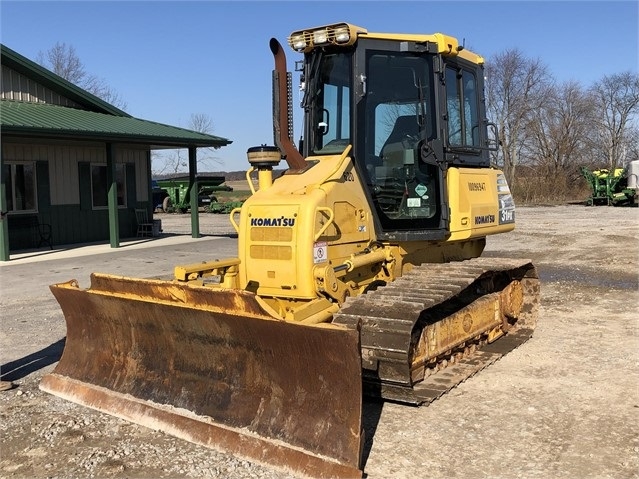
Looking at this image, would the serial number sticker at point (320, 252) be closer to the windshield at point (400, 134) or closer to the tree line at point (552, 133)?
the windshield at point (400, 134)

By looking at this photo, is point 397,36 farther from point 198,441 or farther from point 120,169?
point 120,169

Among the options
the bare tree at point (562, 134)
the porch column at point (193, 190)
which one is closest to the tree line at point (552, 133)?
the bare tree at point (562, 134)

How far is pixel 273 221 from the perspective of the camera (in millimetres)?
5383

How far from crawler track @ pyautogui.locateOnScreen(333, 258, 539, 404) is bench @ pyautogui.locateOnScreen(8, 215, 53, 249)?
13.4m

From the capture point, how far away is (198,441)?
448cm

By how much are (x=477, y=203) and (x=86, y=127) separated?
11.8 meters

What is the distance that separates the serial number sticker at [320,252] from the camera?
5.23m

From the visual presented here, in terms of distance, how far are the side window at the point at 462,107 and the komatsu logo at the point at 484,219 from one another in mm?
735

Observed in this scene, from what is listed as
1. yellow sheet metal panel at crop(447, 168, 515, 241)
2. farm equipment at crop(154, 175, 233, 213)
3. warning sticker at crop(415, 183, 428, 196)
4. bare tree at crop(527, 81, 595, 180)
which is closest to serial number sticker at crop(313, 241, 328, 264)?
warning sticker at crop(415, 183, 428, 196)

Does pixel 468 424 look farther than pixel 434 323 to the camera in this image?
No

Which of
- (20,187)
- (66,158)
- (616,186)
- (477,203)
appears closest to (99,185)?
(66,158)

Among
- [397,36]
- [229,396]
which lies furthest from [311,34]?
[229,396]

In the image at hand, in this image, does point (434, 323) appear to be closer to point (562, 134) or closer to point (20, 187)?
point (20, 187)

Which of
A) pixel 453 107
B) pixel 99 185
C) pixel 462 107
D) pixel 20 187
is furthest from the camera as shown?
pixel 99 185
